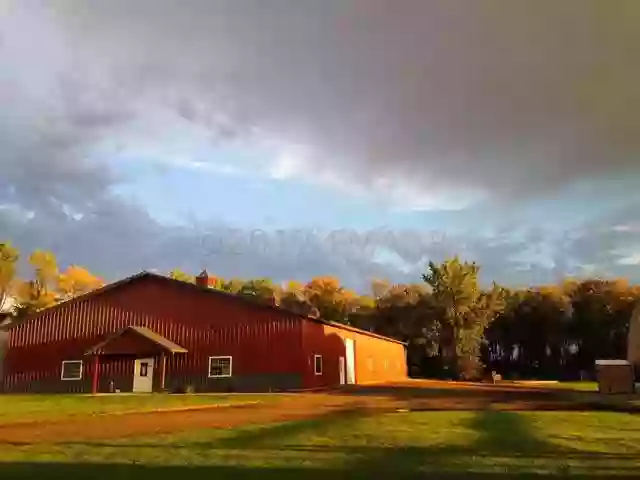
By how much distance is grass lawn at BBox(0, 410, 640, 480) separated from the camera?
9.30 metres

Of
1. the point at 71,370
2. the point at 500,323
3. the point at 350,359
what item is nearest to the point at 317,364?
the point at 350,359

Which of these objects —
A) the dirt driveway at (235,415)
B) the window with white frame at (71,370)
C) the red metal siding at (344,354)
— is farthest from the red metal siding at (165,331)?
the dirt driveway at (235,415)

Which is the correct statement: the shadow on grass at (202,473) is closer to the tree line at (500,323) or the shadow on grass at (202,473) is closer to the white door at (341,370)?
the white door at (341,370)

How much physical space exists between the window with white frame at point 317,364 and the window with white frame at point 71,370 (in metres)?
14.8

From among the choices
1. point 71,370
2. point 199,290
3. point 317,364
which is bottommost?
point 71,370

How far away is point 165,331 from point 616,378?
25253 millimetres

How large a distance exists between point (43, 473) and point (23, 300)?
224 feet

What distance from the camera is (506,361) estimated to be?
73438mm

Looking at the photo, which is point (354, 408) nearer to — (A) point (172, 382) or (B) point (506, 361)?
(A) point (172, 382)

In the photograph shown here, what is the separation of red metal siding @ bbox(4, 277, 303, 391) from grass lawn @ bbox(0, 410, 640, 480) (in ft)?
68.7

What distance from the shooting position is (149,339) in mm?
36562

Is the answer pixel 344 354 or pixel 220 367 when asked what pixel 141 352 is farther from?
pixel 344 354

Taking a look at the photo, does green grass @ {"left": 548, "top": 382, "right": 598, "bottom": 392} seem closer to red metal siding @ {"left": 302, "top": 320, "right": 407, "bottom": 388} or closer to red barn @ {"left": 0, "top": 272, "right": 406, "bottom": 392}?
red metal siding @ {"left": 302, "top": 320, "right": 407, "bottom": 388}

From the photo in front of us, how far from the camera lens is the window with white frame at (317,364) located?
124 feet
